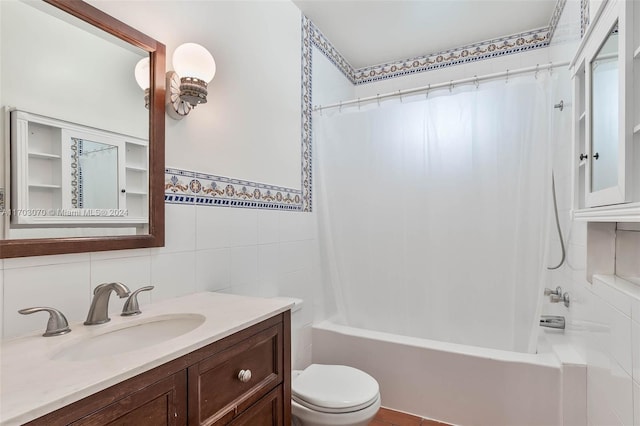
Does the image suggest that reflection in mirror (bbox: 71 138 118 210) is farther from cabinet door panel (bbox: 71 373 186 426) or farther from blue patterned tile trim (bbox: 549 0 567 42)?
blue patterned tile trim (bbox: 549 0 567 42)

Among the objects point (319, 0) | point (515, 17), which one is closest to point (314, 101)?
point (319, 0)

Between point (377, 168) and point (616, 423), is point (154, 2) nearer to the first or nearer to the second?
point (377, 168)

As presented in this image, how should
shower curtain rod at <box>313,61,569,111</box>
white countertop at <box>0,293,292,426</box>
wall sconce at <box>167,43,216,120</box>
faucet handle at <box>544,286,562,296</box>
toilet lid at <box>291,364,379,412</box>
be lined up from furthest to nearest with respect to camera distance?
faucet handle at <box>544,286,562,296</box> < shower curtain rod at <box>313,61,569,111</box> < toilet lid at <box>291,364,379,412</box> < wall sconce at <box>167,43,216,120</box> < white countertop at <box>0,293,292,426</box>

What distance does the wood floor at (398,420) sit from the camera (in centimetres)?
191

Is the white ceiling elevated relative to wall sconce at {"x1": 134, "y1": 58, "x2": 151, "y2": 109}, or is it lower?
elevated

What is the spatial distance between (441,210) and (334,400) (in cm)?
121

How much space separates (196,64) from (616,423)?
2.00 metres

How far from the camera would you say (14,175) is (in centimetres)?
90

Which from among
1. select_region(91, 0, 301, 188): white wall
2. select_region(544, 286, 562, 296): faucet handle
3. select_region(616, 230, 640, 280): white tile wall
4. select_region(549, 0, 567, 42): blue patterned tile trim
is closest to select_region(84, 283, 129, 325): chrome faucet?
select_region(91, 0, 301, 188): white wall

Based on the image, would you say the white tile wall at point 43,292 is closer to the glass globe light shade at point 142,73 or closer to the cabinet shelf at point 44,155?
the cabinet shelf at point 44,155

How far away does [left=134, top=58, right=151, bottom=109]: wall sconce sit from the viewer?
1.24 metres

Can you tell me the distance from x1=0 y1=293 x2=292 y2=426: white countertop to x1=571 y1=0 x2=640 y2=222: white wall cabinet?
1.10m

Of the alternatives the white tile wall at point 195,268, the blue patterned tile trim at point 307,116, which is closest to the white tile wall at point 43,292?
the white tile wall at point 195,268

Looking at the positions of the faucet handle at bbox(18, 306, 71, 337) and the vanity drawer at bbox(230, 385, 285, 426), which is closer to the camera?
the faucet handle at bbox(18, 306, 71, 337)
